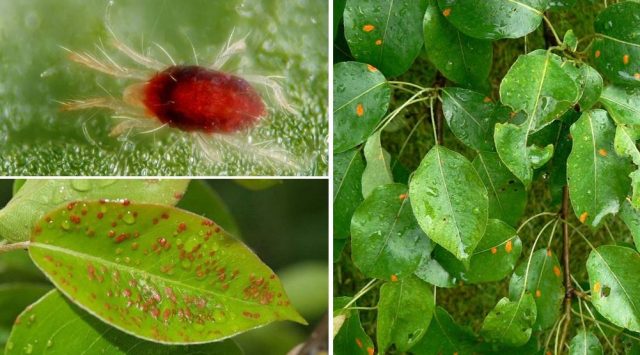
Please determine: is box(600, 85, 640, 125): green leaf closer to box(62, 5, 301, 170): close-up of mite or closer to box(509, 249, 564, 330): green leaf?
box(509, 249, 564, 330): green leaf

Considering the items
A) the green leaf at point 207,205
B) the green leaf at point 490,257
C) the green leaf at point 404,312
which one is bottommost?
the green leaf at point 404,312

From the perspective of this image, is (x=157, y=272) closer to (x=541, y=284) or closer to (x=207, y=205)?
(x=207, y=205)

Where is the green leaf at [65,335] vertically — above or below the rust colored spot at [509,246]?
above

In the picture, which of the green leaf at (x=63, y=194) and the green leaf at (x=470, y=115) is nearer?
the green leaf at (x=63, y=194)

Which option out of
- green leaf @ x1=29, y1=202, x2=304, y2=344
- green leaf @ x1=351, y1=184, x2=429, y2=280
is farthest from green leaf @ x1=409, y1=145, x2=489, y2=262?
green leaf @ x1=29, y1=202, x2=304, y2=344

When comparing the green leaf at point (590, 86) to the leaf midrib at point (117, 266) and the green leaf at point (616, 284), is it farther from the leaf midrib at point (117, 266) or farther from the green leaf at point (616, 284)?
the leaf midrib at point (117, 266)

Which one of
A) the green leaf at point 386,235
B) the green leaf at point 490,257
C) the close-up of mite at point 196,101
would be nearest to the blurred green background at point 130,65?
the close-up of mite at point 196,101

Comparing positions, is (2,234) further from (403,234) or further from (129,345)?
(403,234)
